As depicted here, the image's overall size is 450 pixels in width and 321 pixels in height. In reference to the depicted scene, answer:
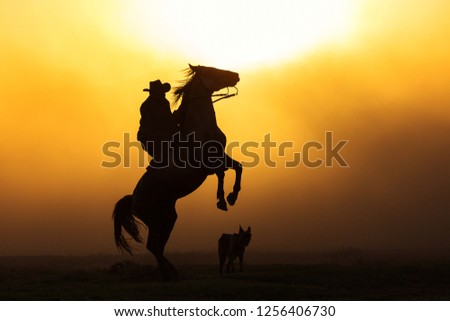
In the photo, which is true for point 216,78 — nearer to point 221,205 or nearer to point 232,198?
point 232,198

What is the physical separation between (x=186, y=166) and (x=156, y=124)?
1.06m

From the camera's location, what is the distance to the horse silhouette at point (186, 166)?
15.3m

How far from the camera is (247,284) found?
13.9m

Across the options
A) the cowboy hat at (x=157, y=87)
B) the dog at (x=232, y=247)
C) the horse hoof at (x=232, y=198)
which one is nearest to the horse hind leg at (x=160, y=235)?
the horse hoof at (x=232, y=198)

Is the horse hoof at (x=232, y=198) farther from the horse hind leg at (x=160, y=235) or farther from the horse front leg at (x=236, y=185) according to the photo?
the horse hind leg at (x=160, y=235)

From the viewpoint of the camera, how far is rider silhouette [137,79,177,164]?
15.8m

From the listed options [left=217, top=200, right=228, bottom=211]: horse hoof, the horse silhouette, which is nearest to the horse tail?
the horse silhouette

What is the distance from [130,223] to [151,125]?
2261mm

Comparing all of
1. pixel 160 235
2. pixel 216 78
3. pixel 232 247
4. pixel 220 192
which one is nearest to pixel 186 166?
pixel 220 192

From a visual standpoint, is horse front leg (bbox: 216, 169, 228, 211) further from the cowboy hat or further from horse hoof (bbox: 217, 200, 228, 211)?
the cowboy hat

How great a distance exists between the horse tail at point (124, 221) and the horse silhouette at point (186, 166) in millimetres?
486
